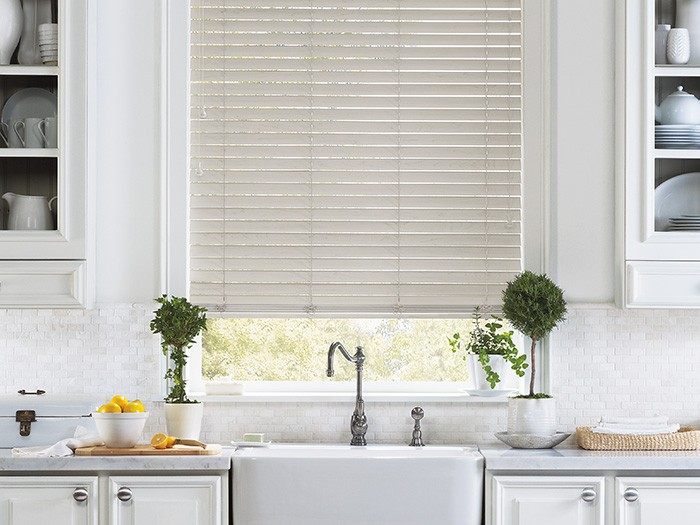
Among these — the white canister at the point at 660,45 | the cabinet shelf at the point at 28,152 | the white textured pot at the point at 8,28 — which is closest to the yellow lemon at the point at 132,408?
the cabinet shelf at the point at 28,152

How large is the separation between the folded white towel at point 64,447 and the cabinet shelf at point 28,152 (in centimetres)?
89

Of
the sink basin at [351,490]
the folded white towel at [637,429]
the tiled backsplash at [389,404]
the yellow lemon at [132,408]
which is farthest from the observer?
the tiled backsplash at [389,404]

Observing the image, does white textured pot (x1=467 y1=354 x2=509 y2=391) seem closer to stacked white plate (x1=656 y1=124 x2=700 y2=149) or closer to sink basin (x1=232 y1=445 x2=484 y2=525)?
sink basin (x1=232 y1=445 x2=484 y2=525)

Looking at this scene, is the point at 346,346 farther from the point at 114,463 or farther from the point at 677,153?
the point at 677,153

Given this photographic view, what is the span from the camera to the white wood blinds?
144 inches

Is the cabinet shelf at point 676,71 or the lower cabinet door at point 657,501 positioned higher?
the cabinet shelf at point 676,71

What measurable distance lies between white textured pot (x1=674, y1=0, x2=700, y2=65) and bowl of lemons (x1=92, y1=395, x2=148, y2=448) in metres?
2.11

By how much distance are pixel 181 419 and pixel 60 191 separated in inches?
32.8

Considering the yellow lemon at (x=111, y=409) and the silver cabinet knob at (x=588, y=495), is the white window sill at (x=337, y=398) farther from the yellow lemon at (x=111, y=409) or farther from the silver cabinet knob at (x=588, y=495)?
the silver cabinet knob at (x=588, y=495)

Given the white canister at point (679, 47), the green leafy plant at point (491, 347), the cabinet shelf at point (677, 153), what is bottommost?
the green leafy plant at point (491, 347)

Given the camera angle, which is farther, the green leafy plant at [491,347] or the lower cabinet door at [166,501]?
the green leafy plant at [491,347]

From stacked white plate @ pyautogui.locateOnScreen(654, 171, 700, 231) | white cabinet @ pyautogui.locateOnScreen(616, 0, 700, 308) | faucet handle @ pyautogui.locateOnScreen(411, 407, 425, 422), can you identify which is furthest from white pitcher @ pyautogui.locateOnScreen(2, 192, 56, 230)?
stacked white plate @ pyautogui.locateOnScreen(654, 171, 700, 231)

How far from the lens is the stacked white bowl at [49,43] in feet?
11.1

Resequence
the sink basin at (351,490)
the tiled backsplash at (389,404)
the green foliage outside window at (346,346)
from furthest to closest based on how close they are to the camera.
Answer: the green foliage outside window at (346,346) < the tiled backsplash at (389,404) < the sink basin at (351,490)
